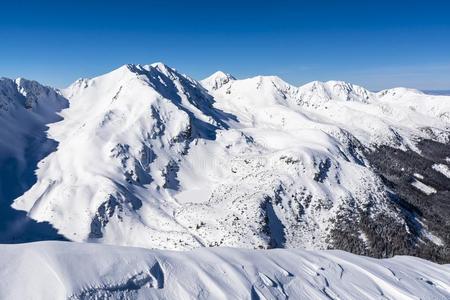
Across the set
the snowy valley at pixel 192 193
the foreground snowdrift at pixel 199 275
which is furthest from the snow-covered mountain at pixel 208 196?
the foreground snowdrift at pixel 199 275

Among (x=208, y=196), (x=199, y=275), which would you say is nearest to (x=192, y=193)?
(x=208, y=196)

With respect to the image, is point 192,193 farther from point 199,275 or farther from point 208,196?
point 199,275

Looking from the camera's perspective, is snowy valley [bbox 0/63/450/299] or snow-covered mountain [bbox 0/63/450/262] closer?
snowy valley [bbox 0/63/450/299]

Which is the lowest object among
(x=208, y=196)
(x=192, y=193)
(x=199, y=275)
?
(x=208, y=196)

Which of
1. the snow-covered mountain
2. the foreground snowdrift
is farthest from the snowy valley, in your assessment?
the foreground snowdrift

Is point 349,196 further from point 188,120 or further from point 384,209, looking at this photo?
point 188,120

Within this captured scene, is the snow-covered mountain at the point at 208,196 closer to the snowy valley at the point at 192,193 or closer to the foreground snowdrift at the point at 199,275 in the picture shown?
the snowy valley at the point at 192,193

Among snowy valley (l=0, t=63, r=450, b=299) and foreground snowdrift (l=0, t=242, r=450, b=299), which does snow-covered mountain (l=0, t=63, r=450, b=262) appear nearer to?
snowy valley (l=0, t=63, r=450, b=299)

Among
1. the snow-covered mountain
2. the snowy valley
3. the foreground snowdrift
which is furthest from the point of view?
the snow-covered mountain

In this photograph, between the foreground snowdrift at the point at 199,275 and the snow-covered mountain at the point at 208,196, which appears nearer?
the foreground snowdrift at the point at 199,275
